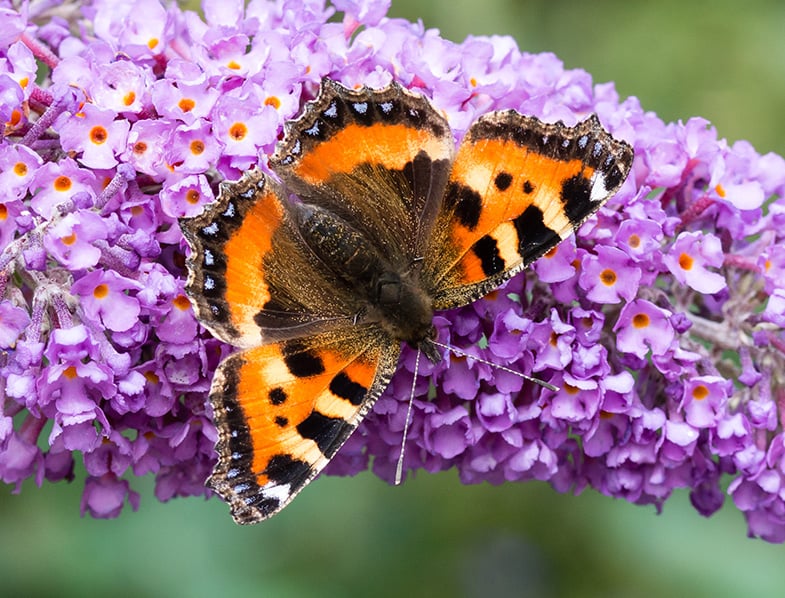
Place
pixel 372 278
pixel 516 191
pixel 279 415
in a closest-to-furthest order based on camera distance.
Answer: pixel 279 415, pixel 516 191, pixel 372 278

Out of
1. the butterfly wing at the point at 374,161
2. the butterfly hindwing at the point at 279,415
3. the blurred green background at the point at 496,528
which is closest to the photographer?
the butterfly hindwing at the point at 279,415

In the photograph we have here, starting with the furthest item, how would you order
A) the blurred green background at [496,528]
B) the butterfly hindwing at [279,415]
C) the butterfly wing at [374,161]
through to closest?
the blurred green background at [496,528] < the butterfly wing at [374,161] < the butterfly hindwing at [279,415]

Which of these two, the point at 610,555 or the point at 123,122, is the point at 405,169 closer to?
the point at 123,122

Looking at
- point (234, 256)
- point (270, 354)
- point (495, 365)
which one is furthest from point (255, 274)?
point (495, 365)

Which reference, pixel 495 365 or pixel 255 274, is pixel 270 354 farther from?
pixel 495 365

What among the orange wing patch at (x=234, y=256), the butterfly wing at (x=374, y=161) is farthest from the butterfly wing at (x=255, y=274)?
the butterfly wing at (x=374, y=161)

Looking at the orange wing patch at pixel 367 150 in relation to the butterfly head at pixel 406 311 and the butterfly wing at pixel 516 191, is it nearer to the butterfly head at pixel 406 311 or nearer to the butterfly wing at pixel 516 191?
the butterfly wing at pixel 516 191
